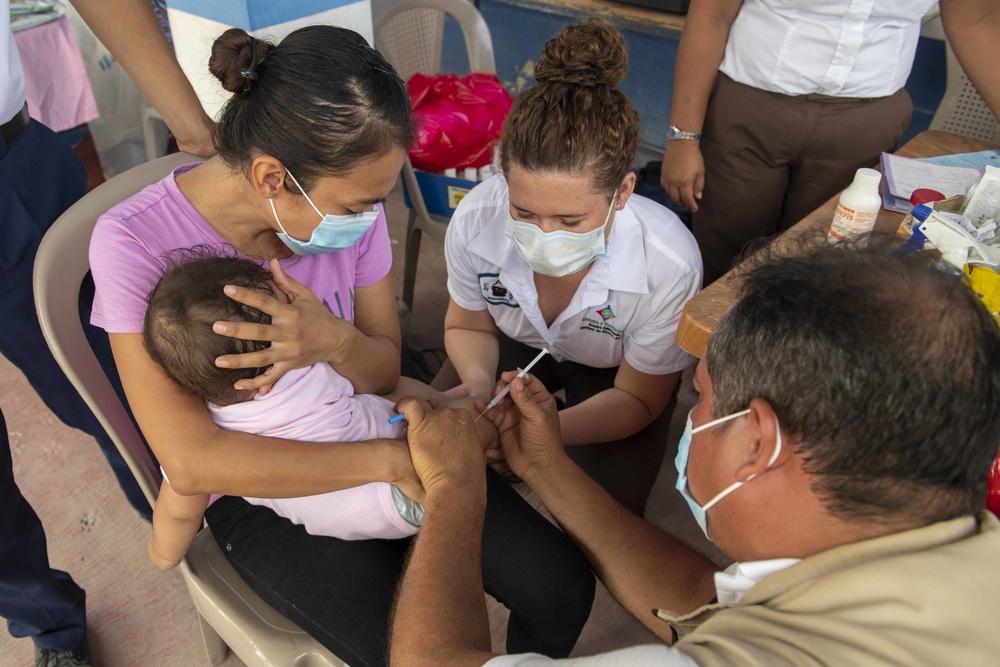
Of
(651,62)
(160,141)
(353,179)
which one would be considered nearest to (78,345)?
(353,179)

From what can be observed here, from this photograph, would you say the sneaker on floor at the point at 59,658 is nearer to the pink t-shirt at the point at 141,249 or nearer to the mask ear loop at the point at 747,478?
the pink t-shirt at the point at 141,249

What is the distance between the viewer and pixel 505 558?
1.49 m

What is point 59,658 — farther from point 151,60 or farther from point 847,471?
point 847,471

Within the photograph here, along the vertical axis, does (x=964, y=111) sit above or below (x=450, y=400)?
above

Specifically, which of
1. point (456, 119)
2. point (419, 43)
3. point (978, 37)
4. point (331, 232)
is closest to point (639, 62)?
point (419, 43)

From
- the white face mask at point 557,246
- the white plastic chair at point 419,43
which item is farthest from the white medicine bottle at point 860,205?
the white plastic chair at point 419,43

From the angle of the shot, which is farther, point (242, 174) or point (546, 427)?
point (546, 427)

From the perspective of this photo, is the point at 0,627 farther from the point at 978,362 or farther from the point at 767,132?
the point at 767,132

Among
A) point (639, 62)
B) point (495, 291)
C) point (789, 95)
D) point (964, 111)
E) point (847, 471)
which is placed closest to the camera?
point (847, 471)

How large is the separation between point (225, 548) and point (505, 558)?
23.7 inches

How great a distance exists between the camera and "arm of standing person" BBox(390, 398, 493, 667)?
105 cm

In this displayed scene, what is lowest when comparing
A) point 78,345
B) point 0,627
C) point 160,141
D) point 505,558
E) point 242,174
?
→ point 0,627

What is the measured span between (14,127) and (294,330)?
2.94 ft

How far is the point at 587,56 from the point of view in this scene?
1533mm
